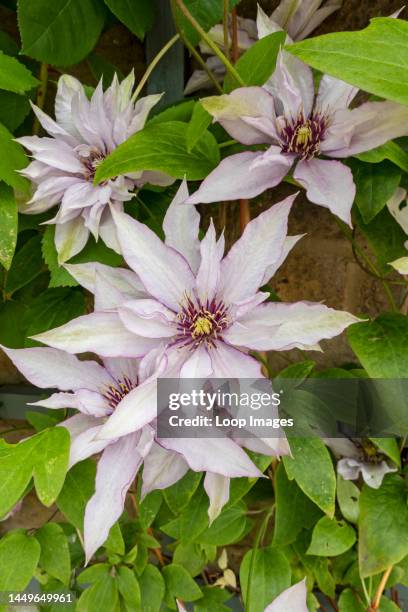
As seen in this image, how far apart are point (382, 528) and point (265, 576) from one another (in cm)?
16

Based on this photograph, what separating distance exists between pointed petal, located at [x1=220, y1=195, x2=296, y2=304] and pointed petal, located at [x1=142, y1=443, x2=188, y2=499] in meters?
0.16

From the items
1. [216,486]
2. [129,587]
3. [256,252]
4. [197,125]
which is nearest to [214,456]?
[216,486]

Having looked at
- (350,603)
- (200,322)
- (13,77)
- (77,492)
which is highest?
(13,77)

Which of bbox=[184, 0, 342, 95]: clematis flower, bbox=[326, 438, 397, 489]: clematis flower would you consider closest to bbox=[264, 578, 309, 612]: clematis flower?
bbox=[326, 438, 397, 489]: clematis flower

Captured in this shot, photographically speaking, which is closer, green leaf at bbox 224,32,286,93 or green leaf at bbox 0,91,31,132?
green leaf at bbox 224,32,286,93

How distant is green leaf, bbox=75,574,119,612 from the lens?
664mm

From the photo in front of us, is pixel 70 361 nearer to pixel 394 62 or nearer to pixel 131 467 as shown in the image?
pixel 131 467

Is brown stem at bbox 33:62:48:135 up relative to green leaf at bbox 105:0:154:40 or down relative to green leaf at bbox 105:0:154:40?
down

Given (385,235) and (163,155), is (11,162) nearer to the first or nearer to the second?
(163,155)

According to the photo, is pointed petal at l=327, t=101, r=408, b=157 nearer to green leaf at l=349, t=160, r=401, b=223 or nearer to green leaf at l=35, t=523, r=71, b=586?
green leaf at l=349, t=160, r=401, b=223

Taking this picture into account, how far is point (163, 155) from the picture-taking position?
1.43 ft

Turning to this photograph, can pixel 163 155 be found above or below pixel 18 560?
above

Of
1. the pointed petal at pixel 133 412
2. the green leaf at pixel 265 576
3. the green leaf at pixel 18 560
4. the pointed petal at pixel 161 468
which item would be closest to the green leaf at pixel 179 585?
the green leaf at pixel 265 576

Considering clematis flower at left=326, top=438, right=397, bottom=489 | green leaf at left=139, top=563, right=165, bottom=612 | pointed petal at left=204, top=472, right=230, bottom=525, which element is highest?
clematis flower at left=326, top=438, right=397, bottom=489
